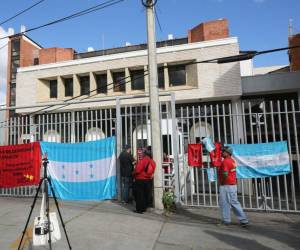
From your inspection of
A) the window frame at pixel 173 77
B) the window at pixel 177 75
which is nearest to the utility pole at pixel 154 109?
the window frame at pixel 173 77

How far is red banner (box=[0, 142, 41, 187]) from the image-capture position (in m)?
9.30

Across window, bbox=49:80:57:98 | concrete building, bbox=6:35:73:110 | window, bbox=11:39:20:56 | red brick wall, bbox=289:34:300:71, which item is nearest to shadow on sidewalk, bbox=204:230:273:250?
red brick wall, bbox=289:34:300:71

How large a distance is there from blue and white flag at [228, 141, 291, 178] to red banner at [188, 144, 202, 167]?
37.7 inches

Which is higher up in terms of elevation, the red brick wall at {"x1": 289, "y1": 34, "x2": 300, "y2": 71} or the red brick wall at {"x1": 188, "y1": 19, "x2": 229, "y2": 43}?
the red brick wall at {"x1": 188, "y1": 19, "x2": 229, "y2": 43}

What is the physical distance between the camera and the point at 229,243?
538 centimetres

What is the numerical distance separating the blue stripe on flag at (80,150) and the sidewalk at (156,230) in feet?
5.36

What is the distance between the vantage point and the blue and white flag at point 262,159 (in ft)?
25.2

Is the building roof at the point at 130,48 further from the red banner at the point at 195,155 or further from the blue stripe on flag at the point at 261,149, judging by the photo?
the blue stripe on flag at the point at 261,149

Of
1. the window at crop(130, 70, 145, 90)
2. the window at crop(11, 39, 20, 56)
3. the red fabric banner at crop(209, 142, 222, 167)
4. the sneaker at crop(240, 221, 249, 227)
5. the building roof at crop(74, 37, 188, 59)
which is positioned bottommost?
the sneaker at crop(240, 221, 249, 227)

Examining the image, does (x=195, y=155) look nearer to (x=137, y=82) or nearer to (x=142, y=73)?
(x=142, y=73)

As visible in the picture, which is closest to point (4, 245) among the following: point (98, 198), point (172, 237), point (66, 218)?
point (66, 218)

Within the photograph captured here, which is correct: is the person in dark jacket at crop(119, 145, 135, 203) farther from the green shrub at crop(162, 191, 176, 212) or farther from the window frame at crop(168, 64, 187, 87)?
the window frame at crop(168, 64, 187, 87)

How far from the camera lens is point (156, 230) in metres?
6.14

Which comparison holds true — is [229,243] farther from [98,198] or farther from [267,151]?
[98,198]
